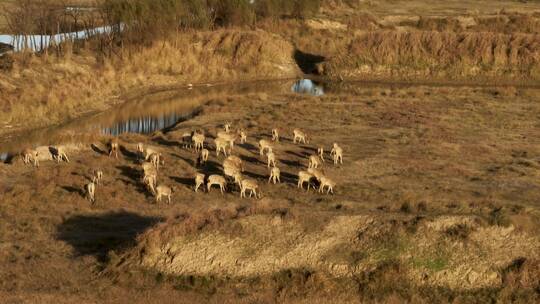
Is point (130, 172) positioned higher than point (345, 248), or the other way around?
point (345, 248)

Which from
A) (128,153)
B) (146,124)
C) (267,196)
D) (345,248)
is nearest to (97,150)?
(128,153)

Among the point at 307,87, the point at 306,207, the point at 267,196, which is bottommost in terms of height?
the point at 307,87

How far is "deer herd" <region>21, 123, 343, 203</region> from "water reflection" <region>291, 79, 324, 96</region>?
72.4 feet

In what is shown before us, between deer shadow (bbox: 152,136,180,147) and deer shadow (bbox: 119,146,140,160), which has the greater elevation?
deer shadow (bbox: 119,146,140,160)

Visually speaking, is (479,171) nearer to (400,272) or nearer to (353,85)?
(400,272)

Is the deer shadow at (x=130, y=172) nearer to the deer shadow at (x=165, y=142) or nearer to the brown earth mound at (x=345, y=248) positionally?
the deer shadow at (x=165, y=142)

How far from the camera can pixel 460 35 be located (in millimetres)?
71438

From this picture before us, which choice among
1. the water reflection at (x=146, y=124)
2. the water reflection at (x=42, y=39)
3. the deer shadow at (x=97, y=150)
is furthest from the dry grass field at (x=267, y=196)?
the water reflection at (x=42, y=39)

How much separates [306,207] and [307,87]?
1539 inches

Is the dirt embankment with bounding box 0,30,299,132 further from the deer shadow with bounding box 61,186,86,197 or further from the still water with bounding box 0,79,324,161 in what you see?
the deer shadow with bounding box 61,186,86,197

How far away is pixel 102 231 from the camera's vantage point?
23.5 m

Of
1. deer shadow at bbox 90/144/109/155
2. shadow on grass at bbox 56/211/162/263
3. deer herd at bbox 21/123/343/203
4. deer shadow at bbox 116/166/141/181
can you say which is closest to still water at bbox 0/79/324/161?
deer shadow at bbox 90/144/109/155

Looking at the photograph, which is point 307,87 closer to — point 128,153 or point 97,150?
point 128,153

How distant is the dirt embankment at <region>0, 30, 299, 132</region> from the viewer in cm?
4441
